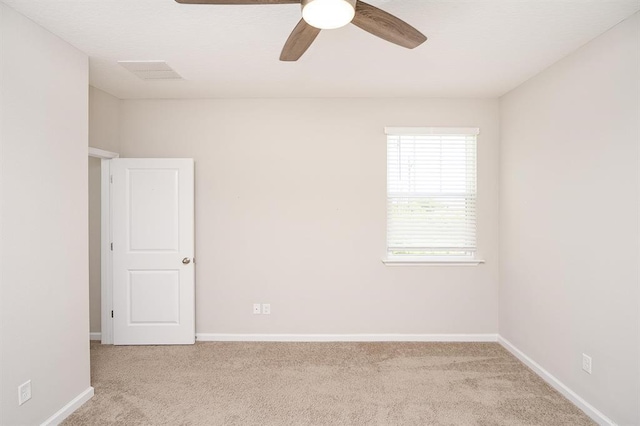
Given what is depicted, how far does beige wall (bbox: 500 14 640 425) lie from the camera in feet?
7.04

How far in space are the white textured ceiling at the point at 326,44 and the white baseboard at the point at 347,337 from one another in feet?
8.48

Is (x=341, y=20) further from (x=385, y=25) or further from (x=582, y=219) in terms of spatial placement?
(x=582, y=219)

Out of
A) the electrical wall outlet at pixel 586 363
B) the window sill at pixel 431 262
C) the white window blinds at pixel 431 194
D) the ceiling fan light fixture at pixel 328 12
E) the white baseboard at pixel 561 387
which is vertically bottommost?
the white baseboard at pixel 561 387

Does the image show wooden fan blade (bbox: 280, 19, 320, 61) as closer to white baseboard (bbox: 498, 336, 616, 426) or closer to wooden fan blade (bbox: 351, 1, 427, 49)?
wooden fan blade (bbox: 351, 1, 427, 49)

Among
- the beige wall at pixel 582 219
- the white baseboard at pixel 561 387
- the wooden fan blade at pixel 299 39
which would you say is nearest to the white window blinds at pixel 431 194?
the beige wall at pixel 582 219

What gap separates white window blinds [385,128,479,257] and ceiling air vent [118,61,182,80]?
2226 millimetres

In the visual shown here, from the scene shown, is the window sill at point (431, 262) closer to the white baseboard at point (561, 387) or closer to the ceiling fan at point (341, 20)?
the white baseboard at point (561, 387)

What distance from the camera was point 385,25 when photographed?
164 cm

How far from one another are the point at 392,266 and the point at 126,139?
3.24 metres

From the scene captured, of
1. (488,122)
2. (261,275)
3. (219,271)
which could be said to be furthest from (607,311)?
(219,271)

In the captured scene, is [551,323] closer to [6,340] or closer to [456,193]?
[456,193]

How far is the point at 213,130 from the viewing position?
3.75 m

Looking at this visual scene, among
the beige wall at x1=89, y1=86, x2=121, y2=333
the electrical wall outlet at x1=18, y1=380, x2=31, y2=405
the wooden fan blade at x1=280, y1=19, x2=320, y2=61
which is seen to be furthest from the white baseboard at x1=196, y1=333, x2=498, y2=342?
the wooden fan blade at x1=280, y1=19, x2=320, y2=61

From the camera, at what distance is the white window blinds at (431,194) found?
3723mm
